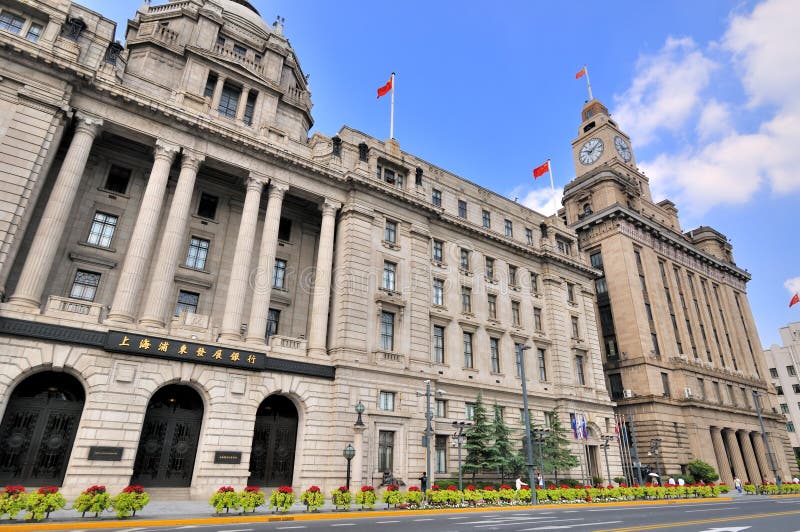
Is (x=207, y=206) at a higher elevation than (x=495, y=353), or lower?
higher

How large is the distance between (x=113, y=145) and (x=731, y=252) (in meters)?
86.1

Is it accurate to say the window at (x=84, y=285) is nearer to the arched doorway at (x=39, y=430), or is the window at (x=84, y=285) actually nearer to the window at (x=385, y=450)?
the arched doorway at (x=39, y=430)

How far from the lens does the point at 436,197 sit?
40.0 meters

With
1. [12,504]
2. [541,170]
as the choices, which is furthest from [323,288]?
[541,170]

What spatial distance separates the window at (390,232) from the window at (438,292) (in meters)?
5.00

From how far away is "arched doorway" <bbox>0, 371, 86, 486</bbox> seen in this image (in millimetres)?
20672

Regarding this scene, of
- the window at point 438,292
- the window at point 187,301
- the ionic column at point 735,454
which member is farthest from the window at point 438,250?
the ionic column at point 735,454

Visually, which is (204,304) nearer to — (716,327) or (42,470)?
(42,470)

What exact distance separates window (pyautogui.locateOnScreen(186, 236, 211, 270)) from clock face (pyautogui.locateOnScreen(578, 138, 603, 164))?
61.0 m

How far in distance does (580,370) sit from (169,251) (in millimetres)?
36895

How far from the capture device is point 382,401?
29250 millimetres

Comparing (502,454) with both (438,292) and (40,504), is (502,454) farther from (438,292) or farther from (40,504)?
(40,504)

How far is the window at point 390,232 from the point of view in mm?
34612

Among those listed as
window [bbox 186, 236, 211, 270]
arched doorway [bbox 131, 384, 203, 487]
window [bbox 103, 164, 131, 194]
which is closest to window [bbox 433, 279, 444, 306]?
window [bbox 186, 236, 211, 270]
